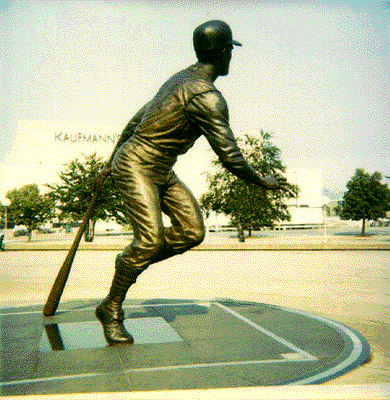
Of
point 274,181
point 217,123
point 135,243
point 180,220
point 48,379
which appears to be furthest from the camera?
point 180,220

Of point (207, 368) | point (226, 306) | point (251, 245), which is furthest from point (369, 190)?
point (207, 368)

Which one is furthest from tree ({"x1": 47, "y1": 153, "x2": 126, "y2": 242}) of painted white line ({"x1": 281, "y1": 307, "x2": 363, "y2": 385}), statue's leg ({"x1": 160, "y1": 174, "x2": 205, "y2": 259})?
statue's leg ({"x1": 160, "y1": 174, "x2": 205, "y2": 259})

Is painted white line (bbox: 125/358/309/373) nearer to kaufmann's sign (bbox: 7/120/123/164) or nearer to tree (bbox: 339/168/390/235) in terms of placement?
tree (bbox: 339/168/390/235)

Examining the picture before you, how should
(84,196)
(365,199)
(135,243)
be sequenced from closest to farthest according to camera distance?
(135,243) → (84,196) → (365,199)

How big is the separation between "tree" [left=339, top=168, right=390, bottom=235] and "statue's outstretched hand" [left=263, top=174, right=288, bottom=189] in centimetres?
3537

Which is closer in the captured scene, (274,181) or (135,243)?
(135,243)

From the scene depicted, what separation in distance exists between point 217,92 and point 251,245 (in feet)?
53.7

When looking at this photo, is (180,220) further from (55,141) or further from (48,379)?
(55,141)

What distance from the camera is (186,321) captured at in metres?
4.38

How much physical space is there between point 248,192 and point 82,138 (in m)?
38.2

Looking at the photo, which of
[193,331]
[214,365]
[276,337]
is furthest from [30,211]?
[214,365]

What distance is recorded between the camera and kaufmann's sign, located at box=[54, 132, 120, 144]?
57072mm

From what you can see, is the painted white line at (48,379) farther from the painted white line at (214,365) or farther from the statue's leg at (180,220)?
the statue's leg at (180,220)

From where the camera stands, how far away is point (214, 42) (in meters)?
3.50
